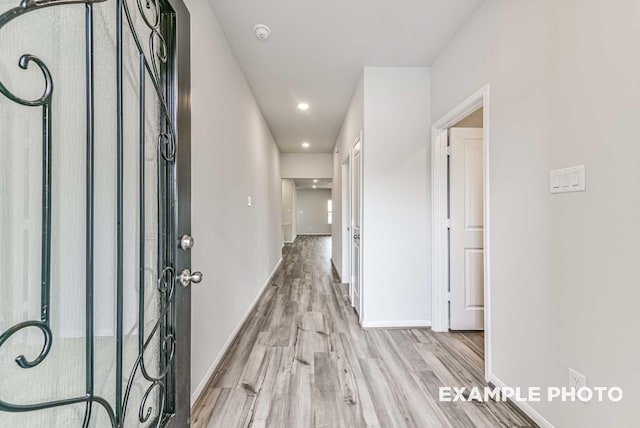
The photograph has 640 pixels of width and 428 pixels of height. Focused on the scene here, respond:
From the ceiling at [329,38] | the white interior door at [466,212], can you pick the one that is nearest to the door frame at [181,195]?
the ceiling at [329,38]

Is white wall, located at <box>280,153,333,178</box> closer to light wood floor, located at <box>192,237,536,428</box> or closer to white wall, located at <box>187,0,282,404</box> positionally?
white wall, located at <box>187,0,282,404</box>

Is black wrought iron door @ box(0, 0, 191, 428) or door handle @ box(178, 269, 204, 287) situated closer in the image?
black wrought iron door @ box(0, 0, 191, 428)

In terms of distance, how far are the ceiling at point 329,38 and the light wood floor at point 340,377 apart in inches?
100

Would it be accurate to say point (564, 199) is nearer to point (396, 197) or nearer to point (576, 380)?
point (576, 380)

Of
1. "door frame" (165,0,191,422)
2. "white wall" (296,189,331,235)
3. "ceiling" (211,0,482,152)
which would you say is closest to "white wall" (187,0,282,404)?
"ceiling" (211,0,482,152)

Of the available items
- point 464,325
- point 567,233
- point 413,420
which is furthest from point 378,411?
point 464,325

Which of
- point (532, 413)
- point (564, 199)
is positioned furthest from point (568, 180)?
point (532, 413)

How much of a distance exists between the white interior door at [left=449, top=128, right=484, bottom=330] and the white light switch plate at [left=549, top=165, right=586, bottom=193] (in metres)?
1.34

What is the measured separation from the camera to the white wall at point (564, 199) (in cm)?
112

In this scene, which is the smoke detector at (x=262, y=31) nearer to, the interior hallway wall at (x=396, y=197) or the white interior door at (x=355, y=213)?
the interior hallway wall at (x=396, y=197)

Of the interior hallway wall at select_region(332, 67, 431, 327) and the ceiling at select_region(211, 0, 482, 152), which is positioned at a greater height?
the ceiling at select_region(211, 0, 482, 152)

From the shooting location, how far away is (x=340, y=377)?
6.64 feet

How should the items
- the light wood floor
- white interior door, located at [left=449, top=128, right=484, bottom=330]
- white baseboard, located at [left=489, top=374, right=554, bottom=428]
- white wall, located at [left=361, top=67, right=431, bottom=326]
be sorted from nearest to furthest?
white baseboard, located at [left=489, top=374, right=554, bottom=428] < the light wood floor < white interior door, located at [left=449, top=128, right=484, bottom=330] < white wall, located at [left=361, top=67, right=431, bottom=326]

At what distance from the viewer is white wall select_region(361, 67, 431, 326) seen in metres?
2.90
